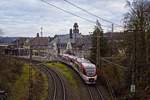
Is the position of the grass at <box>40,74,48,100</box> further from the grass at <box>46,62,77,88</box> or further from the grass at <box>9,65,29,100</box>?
the grass at <box>46,62,77,88</box>

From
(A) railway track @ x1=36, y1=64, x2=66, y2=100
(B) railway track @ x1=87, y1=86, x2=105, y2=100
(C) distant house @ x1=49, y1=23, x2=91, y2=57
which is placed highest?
(C) distant house @ x1=49, y1=23, x2=91, y2=57

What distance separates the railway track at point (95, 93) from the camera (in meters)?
37.9

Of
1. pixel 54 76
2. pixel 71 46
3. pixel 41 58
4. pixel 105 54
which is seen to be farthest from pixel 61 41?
pixel 54 76

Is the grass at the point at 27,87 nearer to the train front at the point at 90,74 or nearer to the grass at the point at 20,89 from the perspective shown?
the grass at the point at 20,89

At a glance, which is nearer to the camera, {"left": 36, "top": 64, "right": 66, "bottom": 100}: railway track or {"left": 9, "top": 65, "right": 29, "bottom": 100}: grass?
{"left": 9, "top": 65, "right": 29, "bottom": 100}: grass

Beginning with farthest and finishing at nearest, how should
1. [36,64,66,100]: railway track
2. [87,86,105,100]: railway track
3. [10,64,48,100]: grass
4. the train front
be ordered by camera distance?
1. the train front
2. [87,86,105,100]: railway track
3. [36,64,66,100]: railway track
4. [10,64,48,100]: grass

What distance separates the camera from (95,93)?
3997cm

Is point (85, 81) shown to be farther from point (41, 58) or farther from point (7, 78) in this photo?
point (41, 58)

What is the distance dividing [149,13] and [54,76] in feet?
52.1

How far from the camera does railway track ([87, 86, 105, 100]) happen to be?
37.9 metres

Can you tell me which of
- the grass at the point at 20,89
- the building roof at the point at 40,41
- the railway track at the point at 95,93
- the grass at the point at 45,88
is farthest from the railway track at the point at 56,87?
the building roof at the point at 40,41

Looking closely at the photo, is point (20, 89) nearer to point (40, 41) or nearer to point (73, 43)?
point (73, 43)

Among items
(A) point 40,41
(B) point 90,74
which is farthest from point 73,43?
(B) point 90,74

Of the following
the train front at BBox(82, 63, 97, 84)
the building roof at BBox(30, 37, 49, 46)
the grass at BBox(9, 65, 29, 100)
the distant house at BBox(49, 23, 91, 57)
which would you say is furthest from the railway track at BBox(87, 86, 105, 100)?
the building roof at BBox(30, 37, 49, 46)
